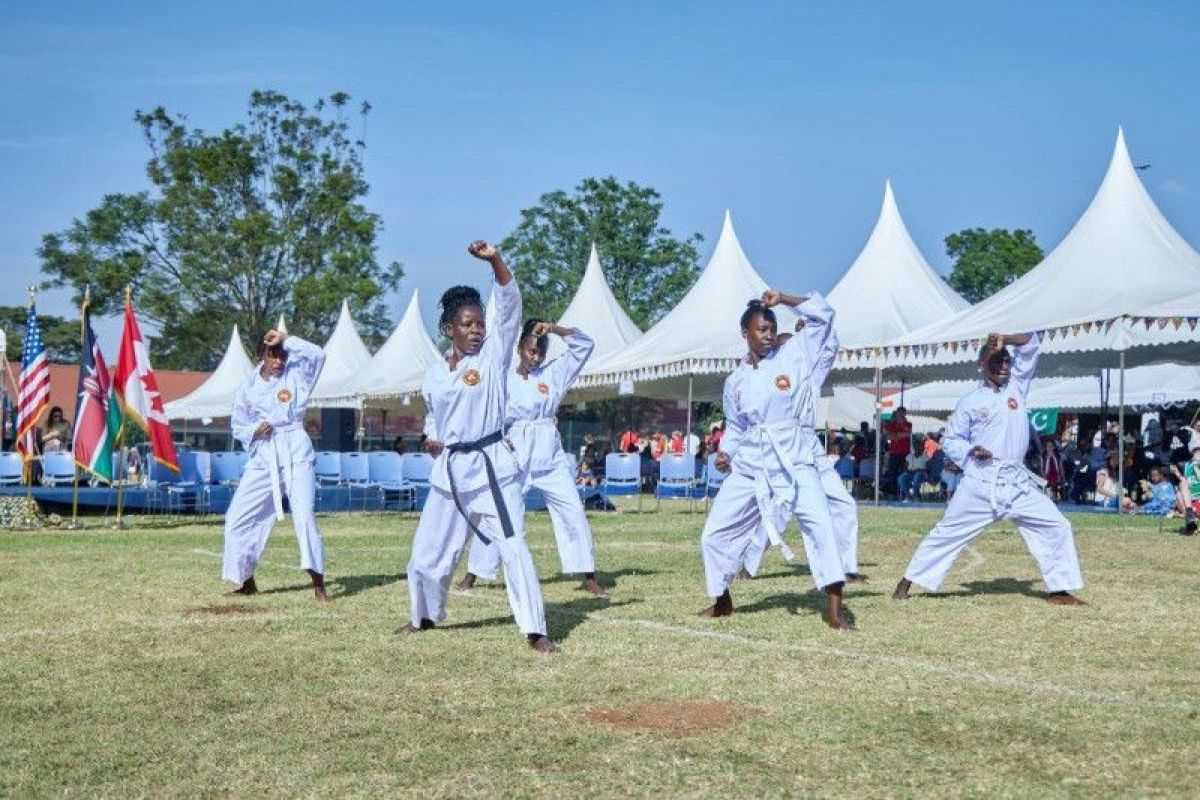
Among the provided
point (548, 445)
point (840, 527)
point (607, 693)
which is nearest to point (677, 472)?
point (548, 445)

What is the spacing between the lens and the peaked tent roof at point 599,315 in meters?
32.9

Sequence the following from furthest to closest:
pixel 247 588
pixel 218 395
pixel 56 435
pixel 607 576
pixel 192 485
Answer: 1. pixel 218 395
2. pixel 56 435
3. pixel 192 485
4. pixel 607 576
5. pixel 247 588

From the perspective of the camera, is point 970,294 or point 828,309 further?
point 970,294

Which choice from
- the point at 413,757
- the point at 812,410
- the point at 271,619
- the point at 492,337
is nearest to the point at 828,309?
the point at 812,410

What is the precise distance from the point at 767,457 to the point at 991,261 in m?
71.6

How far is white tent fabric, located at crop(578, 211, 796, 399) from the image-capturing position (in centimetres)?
2706

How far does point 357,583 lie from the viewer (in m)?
13.2

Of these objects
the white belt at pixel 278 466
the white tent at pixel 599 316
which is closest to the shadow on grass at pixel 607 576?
the white belt at pixel 278 466

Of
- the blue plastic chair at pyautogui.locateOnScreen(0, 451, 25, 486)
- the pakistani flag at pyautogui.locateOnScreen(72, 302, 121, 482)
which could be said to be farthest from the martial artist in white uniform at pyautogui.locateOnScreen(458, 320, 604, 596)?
the blue plastic chair at pyautogui.locateOnScreen(0, 451, 25, 486)

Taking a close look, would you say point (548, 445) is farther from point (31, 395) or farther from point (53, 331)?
point (53, 331)

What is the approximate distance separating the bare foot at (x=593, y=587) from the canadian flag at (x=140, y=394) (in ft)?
35.2

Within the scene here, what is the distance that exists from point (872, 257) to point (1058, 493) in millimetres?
5978

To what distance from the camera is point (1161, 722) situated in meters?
6.64

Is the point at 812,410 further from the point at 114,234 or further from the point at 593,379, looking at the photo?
the point at 114,234
